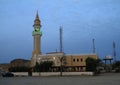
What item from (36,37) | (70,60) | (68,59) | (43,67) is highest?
(36,37)

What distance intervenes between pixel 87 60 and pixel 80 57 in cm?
640

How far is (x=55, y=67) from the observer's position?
85.9 meters

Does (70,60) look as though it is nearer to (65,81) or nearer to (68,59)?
(68,59)

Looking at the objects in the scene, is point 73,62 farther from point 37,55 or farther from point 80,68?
point 37,55

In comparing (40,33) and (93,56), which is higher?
(40,33)

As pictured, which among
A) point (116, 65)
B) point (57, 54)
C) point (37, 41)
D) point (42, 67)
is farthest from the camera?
point (116, 65)

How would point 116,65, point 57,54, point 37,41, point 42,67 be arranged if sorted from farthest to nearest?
point 116,65, point 37,41, point 57,54, point 42,67

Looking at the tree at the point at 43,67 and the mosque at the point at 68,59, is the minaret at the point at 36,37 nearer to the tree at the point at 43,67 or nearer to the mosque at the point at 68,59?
the mosque at the point at 68,59

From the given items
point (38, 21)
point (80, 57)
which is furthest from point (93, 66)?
point (38, 21)

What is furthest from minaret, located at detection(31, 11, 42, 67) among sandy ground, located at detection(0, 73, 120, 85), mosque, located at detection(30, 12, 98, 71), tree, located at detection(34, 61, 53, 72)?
sandy ground, located at detection(0, 73, 120, 85)

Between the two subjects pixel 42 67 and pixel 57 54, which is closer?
pixel 42 67

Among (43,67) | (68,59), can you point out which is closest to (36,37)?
(68,59)

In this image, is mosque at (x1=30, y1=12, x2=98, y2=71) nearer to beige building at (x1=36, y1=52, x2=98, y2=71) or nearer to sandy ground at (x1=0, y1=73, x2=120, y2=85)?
beige building at (x1=36, y1=52, x2=98, y2=71)

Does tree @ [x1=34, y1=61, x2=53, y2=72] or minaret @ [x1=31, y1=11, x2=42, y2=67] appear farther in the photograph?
minaret @ [x1=31, y1=11, x2=42, y2=67]
